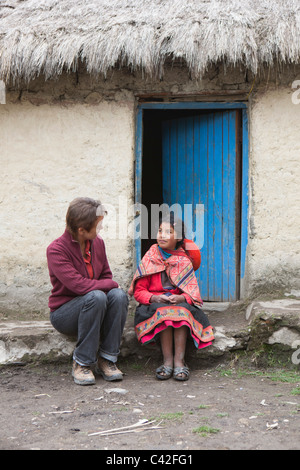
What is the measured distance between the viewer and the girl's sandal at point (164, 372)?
3.87m

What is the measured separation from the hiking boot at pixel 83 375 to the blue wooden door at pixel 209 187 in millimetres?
1793

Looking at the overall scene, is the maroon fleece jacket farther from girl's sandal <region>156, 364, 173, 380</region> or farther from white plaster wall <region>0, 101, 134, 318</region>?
white plaster wall <region>0, 101, 134, 318</region>

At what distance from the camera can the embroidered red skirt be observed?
388 cm

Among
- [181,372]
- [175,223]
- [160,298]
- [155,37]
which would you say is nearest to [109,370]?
[181,372]

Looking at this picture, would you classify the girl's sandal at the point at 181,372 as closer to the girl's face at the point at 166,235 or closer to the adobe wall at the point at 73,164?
the girl's face at the point at 166,235

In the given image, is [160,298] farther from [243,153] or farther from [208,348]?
[243,153]

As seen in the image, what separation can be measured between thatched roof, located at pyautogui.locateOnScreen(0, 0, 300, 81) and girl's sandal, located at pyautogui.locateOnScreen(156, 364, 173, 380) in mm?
2387

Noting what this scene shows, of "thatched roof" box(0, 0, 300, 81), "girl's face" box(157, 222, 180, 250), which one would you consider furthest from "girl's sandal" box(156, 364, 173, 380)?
"thatched roof" box(0, 0, 300, 81)

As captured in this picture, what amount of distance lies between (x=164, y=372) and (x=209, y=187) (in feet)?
6.68

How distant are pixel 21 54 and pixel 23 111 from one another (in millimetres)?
536

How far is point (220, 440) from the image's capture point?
9.09 feet

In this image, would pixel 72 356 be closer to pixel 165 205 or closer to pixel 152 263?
pixel 152 263

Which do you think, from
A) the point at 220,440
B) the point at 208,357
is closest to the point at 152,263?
the point at 208,357

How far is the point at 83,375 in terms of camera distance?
12.3 feet
